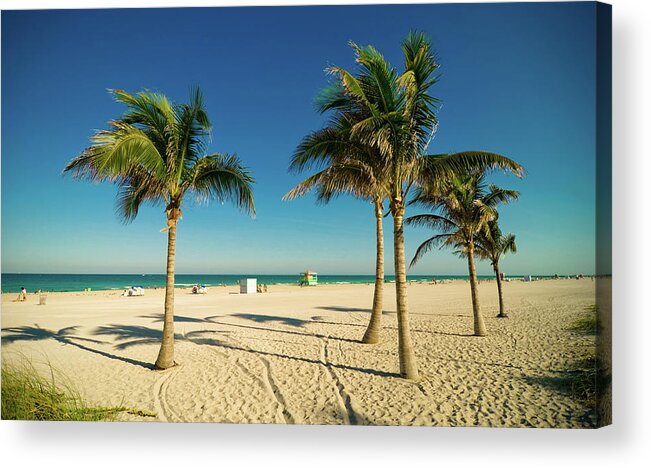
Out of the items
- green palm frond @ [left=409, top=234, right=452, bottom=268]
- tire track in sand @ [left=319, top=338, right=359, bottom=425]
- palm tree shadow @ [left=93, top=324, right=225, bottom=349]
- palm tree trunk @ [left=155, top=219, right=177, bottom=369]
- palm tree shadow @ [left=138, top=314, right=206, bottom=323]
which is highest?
green palm frond @ [left=409, top=234, right=452, bottom=268]

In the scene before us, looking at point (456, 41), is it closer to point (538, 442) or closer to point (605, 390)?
point (605, 390)

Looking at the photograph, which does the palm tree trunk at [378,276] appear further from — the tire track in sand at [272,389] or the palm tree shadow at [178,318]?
the palm tree shadow at [178,318]

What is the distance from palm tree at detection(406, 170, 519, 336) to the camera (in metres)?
8.02

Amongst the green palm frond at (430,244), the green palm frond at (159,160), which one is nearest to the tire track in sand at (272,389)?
the green palm frond at (159,160)

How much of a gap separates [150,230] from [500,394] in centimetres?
756

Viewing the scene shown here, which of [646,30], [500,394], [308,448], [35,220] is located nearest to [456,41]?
[646,30]

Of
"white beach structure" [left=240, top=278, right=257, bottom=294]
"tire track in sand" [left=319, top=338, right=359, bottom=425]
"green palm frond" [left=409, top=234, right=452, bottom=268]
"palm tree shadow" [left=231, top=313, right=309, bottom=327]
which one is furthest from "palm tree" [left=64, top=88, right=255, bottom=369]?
"white beach structure" [left=240, top=278, right=257, bottom=294]

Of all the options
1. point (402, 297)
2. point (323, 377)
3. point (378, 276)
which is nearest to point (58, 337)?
point (323, 377)

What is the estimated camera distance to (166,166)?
18.7 feet

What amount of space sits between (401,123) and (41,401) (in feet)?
21.9

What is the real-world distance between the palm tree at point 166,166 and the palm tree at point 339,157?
1.11 metres

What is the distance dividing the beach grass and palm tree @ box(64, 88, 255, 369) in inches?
43.5

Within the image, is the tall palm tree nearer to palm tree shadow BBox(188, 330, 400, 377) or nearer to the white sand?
palm tree shadow BBox(188, 330, 400, 377)

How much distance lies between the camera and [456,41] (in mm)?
4953
